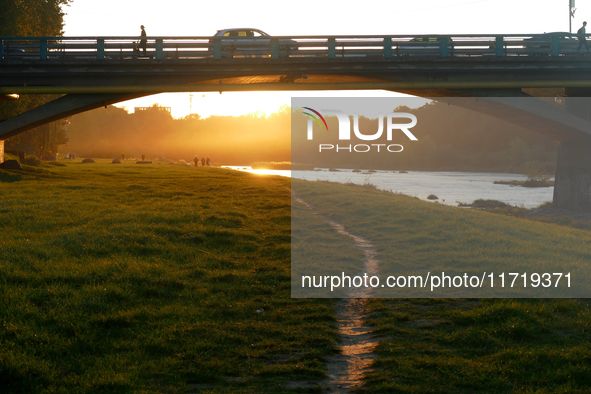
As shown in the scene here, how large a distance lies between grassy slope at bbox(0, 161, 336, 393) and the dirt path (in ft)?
0.67

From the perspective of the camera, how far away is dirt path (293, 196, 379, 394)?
221 inches

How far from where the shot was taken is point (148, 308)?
7707mm

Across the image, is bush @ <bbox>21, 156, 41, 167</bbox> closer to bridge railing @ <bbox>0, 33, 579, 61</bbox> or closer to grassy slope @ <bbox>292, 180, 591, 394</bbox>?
bridge railing @ <bbox>0, 33, 579, 61</bbox>

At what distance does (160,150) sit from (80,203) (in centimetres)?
11482

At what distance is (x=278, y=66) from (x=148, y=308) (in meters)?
17.3

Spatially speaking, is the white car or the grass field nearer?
the grass field

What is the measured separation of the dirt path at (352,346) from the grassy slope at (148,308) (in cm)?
20

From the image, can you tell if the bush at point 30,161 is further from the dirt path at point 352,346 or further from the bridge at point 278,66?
the dirt path at point 352,346

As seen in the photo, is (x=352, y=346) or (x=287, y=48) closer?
(x=352, y=346)

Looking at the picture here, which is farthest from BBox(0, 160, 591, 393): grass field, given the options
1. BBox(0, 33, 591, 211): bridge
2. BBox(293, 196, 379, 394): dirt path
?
BBox(0, 33, 591, 211): bridge

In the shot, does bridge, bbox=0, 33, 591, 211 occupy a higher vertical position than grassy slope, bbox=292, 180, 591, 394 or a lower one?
higher

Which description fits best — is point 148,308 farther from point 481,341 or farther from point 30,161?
point 30,161

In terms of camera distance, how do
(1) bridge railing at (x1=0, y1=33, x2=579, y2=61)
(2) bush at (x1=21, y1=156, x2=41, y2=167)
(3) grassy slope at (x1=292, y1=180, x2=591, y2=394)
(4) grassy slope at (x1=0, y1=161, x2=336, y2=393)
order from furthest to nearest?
(2) bush at (x1=21, y1=156, x2=41, y2=167) < (1) bridge railing at (x1=0, y1=33, x2=579, y2=61) < (4) grassy slope at (x1=0, y1=161, x2=336, y2=393) < (3) grassy slope at (x1=292, y1=180, x2=591, y2=394)

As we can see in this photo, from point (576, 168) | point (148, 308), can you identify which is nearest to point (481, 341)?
point (148, 308)
